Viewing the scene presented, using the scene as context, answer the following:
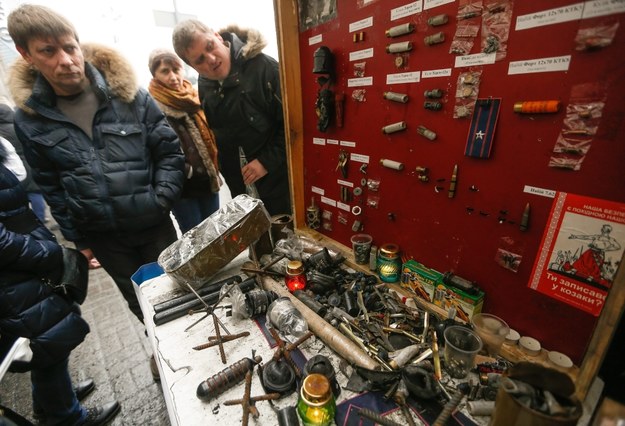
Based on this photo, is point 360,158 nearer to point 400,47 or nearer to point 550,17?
point 400,47

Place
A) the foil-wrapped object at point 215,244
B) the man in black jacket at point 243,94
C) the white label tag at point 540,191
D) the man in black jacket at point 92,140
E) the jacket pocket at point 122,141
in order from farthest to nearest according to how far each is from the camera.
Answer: the man in black jacket at point 243,94
the jacket pocket at point 122,141
the man in black jacket at point 92,140
the foil-wrapped object at point 215,244
the white label tag at point 540,191

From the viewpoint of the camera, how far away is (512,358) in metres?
0.93

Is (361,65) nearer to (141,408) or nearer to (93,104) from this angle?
(93,104)

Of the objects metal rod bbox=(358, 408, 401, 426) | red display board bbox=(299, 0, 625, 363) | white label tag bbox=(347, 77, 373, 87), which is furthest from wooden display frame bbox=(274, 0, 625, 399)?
metal rod bbox=(358, 408, 401, 426)

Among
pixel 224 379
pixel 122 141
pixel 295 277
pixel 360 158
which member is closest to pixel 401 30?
pixel 360 158

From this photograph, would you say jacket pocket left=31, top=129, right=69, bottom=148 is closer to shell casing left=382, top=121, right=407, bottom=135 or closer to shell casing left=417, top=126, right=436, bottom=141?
shell casing left=382, top=121, right=407, bottom=135

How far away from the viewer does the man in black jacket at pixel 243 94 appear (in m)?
1.80

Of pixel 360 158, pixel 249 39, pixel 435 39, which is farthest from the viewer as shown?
pixel 249 39

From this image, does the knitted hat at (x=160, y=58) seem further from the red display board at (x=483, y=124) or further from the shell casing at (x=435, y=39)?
the shell casing at (x=435, y=39)

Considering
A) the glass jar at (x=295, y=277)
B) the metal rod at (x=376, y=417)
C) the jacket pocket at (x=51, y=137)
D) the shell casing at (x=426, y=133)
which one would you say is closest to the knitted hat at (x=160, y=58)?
the jacket pocket at (x=51, y=137)

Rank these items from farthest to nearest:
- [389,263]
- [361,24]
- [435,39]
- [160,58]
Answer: [160,58], [389,263], [361,24], [435,39]

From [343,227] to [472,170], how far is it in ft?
2.72

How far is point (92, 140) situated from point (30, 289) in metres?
0.81

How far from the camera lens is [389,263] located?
131cm
